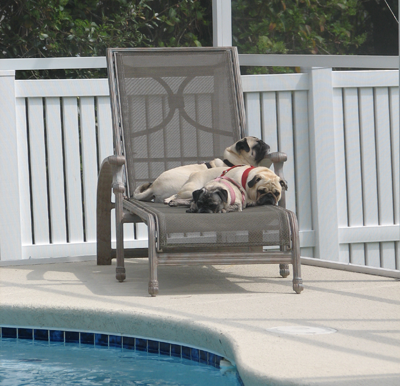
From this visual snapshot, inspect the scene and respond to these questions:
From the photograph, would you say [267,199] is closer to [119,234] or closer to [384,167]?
[119,234]

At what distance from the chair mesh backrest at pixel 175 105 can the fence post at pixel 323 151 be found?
0.70 meters

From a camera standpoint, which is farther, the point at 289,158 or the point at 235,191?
the point at 289,158

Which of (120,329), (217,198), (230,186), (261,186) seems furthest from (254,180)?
(120,329)

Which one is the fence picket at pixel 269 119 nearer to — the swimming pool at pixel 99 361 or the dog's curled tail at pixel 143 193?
the dog's curled tail at pixel 143 193

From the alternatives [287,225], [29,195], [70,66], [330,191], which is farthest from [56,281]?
[330,191]

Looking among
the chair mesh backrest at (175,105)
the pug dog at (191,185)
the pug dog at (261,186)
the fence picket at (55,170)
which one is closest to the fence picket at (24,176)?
the fence picket at (55,170)

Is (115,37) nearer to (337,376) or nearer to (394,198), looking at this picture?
(394,198)

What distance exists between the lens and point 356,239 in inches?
191

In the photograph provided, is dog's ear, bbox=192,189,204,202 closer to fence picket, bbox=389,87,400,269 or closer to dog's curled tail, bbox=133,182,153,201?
dog's curled tail, bbox=133,182,153,201

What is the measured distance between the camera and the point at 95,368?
2734 mm

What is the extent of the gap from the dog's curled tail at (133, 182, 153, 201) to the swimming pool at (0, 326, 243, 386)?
1090 mm

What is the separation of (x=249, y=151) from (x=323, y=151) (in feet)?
3.39

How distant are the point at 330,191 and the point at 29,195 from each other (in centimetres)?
214

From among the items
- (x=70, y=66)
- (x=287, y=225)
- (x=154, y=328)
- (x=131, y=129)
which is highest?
(x=70, y=66)
